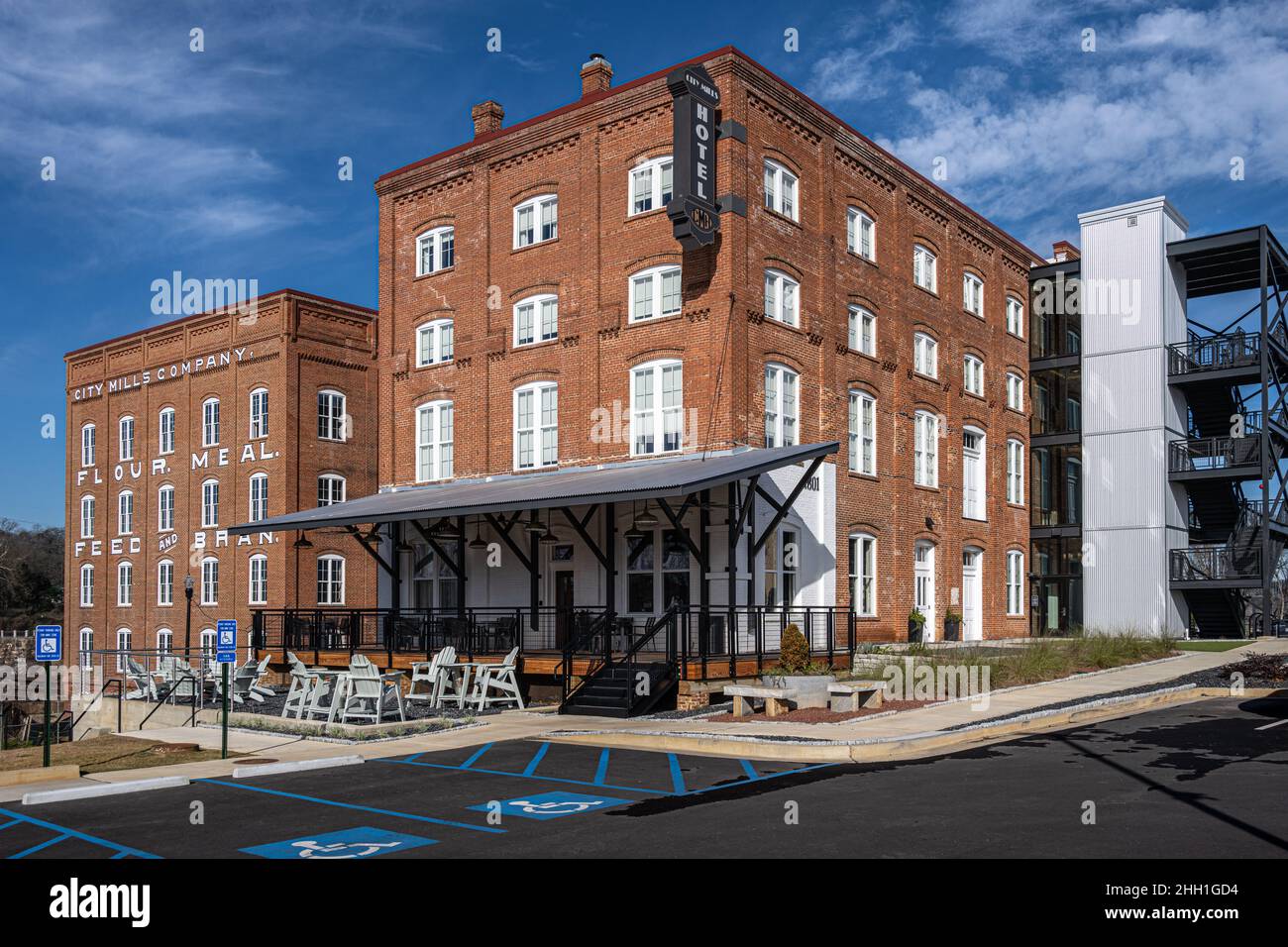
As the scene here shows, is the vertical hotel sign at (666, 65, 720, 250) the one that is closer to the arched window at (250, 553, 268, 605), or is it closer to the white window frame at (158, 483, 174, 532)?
the arched window at (250, 553, 268, 605)

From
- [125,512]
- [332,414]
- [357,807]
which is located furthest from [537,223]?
[125,512]

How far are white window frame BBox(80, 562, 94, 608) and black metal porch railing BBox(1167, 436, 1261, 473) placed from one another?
40918 mm

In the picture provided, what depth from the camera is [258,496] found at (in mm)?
40906

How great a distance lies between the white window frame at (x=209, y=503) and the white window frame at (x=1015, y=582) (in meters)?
27.8

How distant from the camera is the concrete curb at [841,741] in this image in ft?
49.9

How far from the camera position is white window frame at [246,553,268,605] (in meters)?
39.9

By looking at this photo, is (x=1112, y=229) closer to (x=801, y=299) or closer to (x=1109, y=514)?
(x=1109, y=514)

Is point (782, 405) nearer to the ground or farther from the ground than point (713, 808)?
farther from the ground

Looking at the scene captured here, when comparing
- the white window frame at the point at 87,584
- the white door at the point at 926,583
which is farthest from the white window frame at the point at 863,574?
the white window frame at the point at 87,584

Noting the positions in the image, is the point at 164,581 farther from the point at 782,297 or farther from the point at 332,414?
the point at 782,297

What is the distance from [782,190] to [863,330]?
4980mm

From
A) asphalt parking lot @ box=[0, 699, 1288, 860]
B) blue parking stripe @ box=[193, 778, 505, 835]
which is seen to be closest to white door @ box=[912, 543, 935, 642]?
asphalt parking lot @ box=[0, 699, 1288, 860]

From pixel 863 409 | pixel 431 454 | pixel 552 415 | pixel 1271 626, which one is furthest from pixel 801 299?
pixel 1271 626
